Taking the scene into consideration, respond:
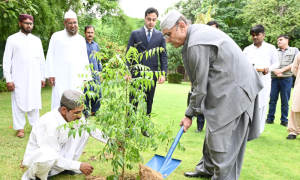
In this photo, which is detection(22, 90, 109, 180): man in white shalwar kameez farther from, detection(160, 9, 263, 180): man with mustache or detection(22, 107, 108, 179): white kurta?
detection(160, 9, 263, 180): man with mustache

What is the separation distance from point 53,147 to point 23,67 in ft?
9.31

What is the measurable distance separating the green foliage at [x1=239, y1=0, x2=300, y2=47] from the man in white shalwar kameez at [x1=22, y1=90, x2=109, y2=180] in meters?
23.6

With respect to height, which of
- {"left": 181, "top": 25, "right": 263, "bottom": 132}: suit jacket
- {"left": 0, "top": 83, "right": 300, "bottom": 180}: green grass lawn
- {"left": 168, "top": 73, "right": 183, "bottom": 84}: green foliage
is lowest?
{"left": 168, "top": 73, "right": 183, "bottom": 84}: green foliage

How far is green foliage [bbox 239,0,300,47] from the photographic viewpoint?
2328 cm

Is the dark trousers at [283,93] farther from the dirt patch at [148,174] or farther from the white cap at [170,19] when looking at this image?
the white cap at [170,19]

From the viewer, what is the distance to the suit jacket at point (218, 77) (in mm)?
2629

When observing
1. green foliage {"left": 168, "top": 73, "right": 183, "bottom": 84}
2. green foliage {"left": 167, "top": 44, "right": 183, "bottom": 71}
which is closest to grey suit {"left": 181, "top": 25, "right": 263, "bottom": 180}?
green foliage {"left": 168, "top": 73, "right": 183, "bottom": 84}

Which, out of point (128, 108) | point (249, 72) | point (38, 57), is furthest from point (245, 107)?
point (38, 57)

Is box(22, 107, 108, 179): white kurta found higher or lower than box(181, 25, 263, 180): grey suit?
lower

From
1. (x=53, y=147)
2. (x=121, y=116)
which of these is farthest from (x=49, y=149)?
(x=121, y=116)

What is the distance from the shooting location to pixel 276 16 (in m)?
23.6

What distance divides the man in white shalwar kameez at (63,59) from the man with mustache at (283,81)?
524 centimetres

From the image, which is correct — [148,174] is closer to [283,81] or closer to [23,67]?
[23,67]

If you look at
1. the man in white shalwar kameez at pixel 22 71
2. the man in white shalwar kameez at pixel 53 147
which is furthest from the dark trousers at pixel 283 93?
the man in white shalwar kameez at pixel 22 71
